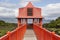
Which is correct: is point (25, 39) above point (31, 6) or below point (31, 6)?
below

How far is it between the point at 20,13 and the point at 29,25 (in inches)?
320

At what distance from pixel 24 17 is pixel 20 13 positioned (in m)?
2.45

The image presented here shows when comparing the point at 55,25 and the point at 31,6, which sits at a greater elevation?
the point at 31,6

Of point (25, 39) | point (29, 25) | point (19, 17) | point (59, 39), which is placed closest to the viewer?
point (59, 39)

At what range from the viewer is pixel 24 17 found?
5888 centimetres

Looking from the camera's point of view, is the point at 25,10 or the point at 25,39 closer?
the point at 25,39

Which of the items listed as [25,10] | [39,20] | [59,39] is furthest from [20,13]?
[59,39]

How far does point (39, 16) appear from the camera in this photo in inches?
2418

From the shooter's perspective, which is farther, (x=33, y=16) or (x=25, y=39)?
(x=33, y=16)

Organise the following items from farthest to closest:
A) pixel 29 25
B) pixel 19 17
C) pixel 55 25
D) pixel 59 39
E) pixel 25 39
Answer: pixel 55 25 < pixel 19 17 < pixel 29 25 < pixel 25 39 < pixel 59 39

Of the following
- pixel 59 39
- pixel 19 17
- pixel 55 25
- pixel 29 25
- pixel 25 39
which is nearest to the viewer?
pixel 59 39

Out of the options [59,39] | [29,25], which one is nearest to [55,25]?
[29,25]

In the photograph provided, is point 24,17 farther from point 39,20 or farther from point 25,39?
point 25,39

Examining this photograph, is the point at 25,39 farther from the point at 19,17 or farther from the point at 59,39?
the point at 19,17
